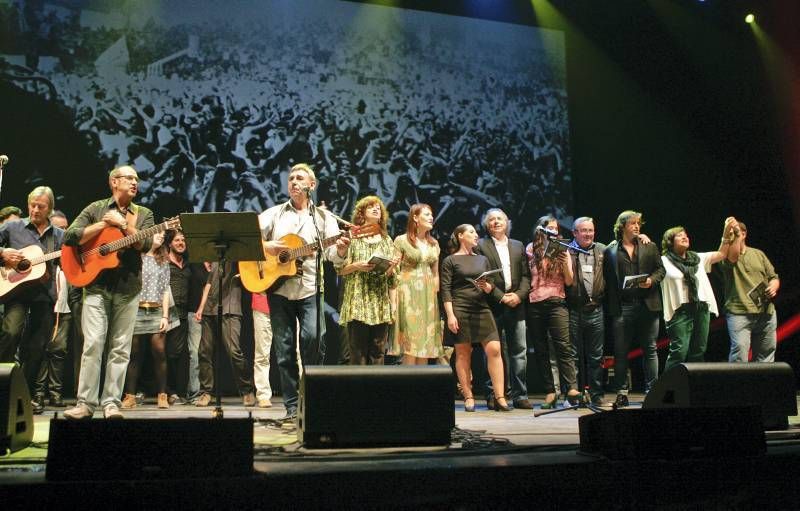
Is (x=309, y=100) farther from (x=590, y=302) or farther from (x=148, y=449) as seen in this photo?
(x=148, y=449)

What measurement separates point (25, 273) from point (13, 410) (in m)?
3.22

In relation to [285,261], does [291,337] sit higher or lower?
lower

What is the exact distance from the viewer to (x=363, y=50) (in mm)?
9273

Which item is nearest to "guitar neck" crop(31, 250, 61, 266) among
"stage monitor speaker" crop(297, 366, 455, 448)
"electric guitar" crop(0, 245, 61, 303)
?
"electric guitar" crop(0, 245, 61, 303)

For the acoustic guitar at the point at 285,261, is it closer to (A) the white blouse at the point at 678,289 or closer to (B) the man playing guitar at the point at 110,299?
(B) the man playing guitar at the point at 110,299

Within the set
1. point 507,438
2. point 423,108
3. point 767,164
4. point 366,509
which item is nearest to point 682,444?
point 507,438

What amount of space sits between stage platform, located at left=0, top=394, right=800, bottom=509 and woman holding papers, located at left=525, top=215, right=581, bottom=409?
10.1 ft

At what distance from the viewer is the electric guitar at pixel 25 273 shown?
636cm

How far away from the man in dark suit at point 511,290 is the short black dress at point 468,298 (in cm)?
25

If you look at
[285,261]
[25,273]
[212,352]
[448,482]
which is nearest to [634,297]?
[285,261]

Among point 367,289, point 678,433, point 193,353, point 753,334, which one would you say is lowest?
point 678,433

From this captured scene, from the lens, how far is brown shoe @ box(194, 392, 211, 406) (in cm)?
738

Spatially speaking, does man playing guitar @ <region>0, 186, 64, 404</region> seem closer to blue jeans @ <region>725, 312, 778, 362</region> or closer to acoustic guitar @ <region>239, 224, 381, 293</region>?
acoustic guitar @ <region>239, 224, 381, 293</region>

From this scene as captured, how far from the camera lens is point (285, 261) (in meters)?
5.35
